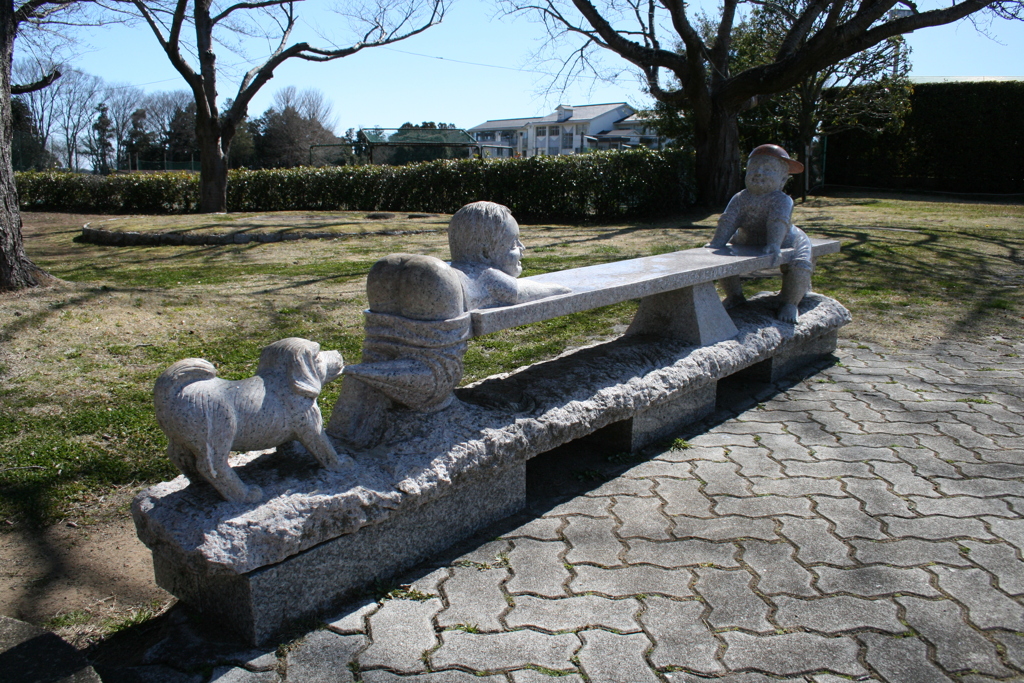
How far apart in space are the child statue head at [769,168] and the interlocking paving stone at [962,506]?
7.48ft

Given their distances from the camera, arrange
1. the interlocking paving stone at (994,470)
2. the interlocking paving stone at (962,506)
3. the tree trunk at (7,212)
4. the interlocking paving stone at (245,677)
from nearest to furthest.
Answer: the interlocking paving stone at (245,677)
the interlocking paving stone at (962,506)
the interlocking paving stone at (994,470)
the tree trunk at (7,212)

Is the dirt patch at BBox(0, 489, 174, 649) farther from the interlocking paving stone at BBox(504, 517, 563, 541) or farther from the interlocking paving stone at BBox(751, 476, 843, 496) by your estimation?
the interlocking paving stone at BBox(751, 476, 843, 496)

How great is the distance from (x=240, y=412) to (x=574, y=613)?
124cm

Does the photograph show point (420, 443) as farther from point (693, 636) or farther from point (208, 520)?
point (693, 636)

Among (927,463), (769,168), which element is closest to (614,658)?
(927,463)

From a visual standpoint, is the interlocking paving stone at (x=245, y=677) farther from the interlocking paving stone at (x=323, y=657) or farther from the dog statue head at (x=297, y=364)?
the dog statue head at (x=297, y=364)

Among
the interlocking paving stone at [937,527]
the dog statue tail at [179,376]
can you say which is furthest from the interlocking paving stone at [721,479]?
the dog statue tail at [179,376]

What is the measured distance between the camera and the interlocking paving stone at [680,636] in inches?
81.7

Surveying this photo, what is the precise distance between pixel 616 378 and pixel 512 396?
1.95ft

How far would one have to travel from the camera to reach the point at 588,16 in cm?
1387

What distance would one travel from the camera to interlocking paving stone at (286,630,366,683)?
2000 mm

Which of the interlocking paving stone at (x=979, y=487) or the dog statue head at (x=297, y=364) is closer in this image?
the dog statue head at (x=297, y=364)

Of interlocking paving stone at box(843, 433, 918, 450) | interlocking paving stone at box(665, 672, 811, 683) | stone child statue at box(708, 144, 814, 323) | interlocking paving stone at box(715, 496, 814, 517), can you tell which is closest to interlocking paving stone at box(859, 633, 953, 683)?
interlocking paving stone at box(665, 672, 811, 683)

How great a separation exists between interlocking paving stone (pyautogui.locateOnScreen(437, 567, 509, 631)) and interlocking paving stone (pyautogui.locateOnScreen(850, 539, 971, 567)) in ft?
4.45
